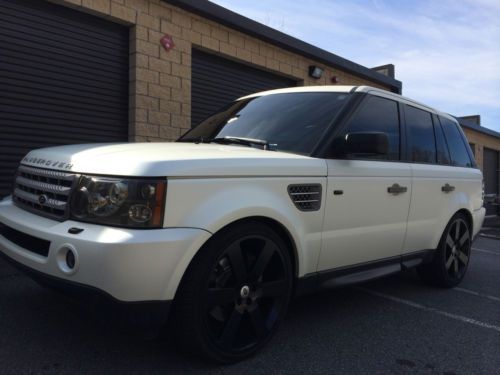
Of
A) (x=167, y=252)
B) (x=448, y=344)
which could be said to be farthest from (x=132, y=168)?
(x=448, y=344)

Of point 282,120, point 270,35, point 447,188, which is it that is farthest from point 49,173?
point 270,35

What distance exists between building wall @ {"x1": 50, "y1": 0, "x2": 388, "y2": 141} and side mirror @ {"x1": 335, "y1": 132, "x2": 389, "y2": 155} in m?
4.22

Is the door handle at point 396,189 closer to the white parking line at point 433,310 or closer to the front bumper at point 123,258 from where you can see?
the white parking line at point 433,310

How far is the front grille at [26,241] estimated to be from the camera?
2.49 meters

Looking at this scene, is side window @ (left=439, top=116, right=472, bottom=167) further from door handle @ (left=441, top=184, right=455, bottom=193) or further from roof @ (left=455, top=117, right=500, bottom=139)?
roof @ (left=455, top=117, right=500, bottom=139)

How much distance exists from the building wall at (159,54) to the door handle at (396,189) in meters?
4.15

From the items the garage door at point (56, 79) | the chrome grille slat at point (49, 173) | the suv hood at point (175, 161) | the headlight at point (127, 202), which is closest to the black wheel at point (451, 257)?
the suv hood at point (175, 161)

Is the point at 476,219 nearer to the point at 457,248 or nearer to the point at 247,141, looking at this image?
the point at 457,248

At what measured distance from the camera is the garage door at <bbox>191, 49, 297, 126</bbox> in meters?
7.75

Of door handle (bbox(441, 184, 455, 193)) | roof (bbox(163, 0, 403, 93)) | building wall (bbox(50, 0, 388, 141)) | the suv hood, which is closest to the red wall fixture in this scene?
building wall (bbox(50, 0, 388, 141))

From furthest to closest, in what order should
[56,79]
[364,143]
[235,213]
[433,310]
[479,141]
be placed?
[479,141] < [56,79] < [433,310] < [364,143] < [235,213]

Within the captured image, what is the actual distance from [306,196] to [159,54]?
4737mm

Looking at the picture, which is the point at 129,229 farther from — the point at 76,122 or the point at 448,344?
the point at 76,122

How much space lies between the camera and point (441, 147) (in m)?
4.73
